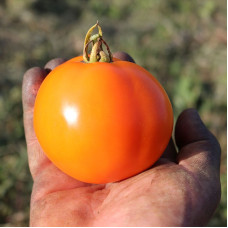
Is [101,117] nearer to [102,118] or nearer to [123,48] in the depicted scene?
[102,118]

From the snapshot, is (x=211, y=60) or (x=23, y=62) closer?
(x=23, y=62)

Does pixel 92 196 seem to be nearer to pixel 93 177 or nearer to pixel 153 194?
pixel 93 177

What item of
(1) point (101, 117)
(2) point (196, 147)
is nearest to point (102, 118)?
(1) point (101, 117)

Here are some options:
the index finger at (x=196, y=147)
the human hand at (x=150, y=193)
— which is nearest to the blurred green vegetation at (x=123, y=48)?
the human hand at (x=150, y=193)

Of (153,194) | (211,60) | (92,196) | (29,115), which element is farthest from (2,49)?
(153,194)

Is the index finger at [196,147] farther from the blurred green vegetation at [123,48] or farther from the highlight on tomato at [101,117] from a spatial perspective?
the blurred green vegetation at [123,48]

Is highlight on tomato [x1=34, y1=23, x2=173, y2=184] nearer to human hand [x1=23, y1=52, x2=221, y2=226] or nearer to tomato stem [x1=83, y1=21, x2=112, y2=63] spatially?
tomato stem [x1=83, y1=21, x2=112, y2=63]
